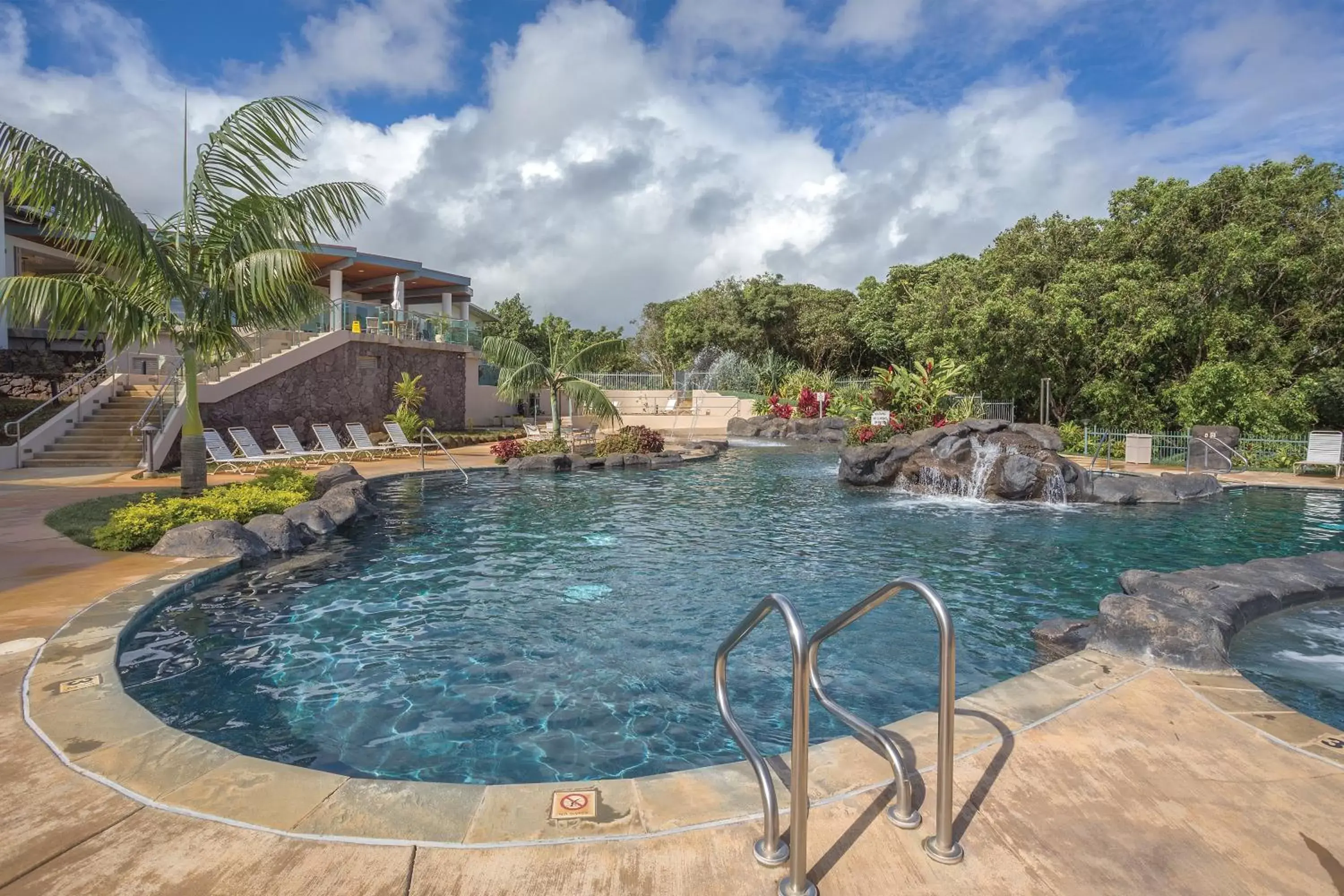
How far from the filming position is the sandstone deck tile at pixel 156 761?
3240mm

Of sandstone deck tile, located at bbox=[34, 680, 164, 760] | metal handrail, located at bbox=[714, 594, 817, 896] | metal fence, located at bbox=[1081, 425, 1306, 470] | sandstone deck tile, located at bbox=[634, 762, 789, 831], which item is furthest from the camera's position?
metal fence, located at bbox=[1081, 425, 1306, 470]

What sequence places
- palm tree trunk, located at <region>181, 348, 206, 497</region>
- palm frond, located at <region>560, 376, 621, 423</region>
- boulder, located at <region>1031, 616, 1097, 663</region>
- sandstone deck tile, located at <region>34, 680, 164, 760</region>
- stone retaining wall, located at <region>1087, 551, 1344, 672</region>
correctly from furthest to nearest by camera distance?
palm frond, located at <region>560, 376, 621, 423</region>
palm tree trunk, located at <region>181, 348, 206, 497</region>
boulder, located at <region>1031, 616, 1097, 663</region>
stone retaining wall, located at <region>1087, 551, 1344, 672</region>
sandstone deck tile, located at <region>34, 680, 164, 760</region>

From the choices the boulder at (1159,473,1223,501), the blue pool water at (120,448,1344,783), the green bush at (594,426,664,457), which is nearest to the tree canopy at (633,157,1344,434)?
the boulder at (1159,473,1223,501)

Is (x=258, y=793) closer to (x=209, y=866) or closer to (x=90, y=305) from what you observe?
(x=209, y=866)

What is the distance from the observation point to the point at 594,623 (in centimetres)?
682

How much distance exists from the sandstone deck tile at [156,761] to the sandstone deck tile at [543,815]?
144 centimetres

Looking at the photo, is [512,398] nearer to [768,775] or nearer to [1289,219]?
[768,775]

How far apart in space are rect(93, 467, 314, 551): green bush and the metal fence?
17960 mm

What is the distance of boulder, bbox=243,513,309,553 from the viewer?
8969 millimetres

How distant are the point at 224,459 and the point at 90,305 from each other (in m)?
7.06

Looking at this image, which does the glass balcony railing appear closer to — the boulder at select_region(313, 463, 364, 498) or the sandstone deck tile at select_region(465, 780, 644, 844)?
the boulder at select_region(313, 463, 364, 498)

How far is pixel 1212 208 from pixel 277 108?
86.5ft

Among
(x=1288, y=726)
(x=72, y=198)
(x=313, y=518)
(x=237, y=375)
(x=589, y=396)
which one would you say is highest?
(x=72, y=198)

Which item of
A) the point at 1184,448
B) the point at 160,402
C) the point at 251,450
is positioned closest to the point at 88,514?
the point at 251,450
